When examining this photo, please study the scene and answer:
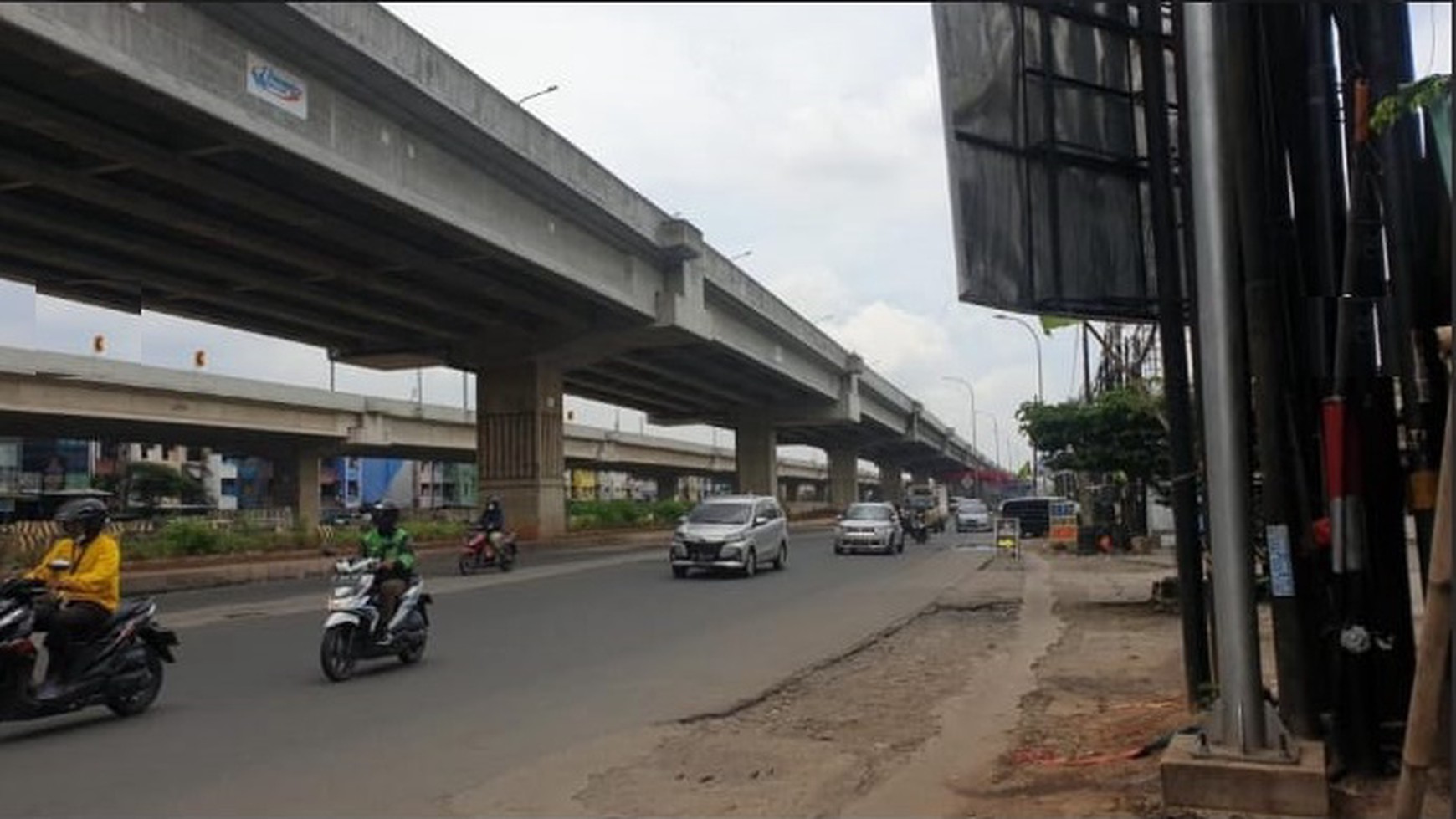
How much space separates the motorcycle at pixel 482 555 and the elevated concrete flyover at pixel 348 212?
600 centimetres

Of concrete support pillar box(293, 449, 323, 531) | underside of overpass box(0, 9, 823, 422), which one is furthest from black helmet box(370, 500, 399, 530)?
concrete support pillar box(293, 449, 323, 531)

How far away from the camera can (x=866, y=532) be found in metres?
35.5

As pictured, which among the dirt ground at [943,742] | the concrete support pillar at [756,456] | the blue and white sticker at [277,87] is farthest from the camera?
the concrete support pillar at [756,456]

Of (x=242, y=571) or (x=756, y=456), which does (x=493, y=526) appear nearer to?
(x=242, y=571)

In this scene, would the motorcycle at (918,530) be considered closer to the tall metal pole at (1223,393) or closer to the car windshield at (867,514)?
the car windshield at (867,514)

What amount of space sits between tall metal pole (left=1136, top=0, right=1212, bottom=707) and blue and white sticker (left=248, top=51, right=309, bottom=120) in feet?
45.0

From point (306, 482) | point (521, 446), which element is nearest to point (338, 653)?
point (521, 446)

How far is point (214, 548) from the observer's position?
30.9 meters

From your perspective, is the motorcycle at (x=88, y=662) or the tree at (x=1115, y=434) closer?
the motorcycle at (x=88, y=662)

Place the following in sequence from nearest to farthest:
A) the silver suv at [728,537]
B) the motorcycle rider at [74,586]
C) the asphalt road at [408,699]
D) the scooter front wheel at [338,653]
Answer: the asphalt road at [408,699] → the motorcycle rider at [74,586] → the scooter front wheel at [338,653] → the silver suv at [728,537]

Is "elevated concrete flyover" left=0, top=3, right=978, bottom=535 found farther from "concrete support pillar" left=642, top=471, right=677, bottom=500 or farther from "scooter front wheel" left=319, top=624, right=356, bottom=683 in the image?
"concrete support pillar" left=642, top=471, right=677, bottom=500

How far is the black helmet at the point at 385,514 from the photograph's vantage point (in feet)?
39.5

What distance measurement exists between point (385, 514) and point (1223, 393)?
822 centimetres

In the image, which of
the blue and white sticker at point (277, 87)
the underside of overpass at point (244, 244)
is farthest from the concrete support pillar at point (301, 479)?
the blue and white sticker at point (277, 87)
